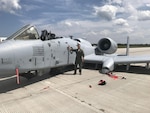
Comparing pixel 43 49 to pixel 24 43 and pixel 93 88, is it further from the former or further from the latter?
pixel 93 88

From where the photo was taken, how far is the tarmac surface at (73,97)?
452 cm

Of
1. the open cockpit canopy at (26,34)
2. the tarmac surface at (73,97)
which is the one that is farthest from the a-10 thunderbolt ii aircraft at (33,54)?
the tarmac surface at (73,97)

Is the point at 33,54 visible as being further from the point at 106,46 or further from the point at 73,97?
the point at 106,46

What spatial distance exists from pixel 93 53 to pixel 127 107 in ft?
27.3

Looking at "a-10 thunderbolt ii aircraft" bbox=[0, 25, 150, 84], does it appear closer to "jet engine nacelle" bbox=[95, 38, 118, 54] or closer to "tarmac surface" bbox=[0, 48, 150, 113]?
"tarmac surface" bbox=[0, 48, 150, 113]

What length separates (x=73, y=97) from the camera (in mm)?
5426

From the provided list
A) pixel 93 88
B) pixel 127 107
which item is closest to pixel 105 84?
pixel 93 88

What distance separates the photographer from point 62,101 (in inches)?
200

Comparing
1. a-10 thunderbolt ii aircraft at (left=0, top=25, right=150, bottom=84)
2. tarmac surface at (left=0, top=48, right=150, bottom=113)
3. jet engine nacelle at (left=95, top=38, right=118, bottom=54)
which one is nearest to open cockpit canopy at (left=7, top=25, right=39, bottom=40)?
a-10 thunderbolt ii aircraft at (left=0, top=25, right=150, bottom=84)

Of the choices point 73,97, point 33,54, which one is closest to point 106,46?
point 33,54

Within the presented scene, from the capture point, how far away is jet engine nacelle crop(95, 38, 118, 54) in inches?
499

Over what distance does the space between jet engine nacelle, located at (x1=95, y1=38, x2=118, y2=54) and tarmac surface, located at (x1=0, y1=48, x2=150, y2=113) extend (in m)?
5.38

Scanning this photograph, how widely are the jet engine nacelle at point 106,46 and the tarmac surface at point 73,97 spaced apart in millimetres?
5378

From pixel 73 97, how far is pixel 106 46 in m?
8.19
